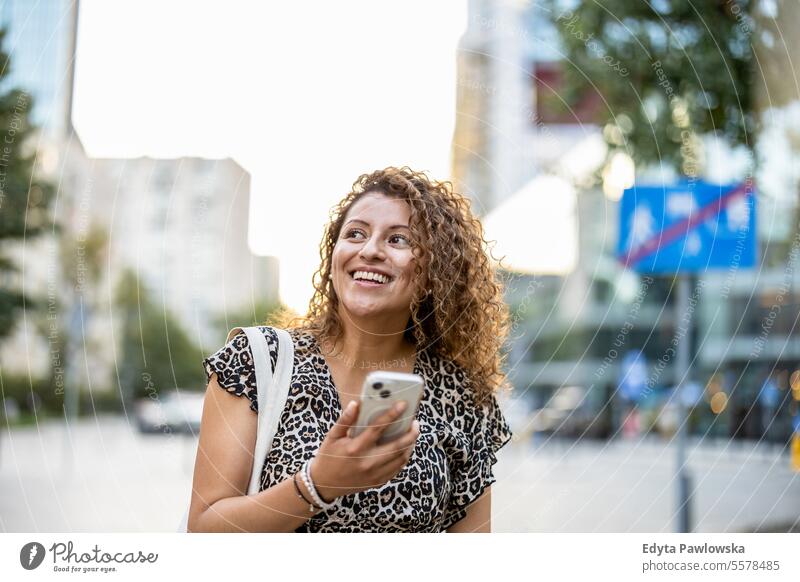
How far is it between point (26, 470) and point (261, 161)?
12864mm

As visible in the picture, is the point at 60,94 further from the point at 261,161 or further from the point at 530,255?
the point at 530,255

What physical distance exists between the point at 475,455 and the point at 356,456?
0.48m

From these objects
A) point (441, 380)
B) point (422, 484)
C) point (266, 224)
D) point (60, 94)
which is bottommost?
point (422, 484)

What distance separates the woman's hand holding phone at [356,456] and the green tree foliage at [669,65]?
2.67 meters

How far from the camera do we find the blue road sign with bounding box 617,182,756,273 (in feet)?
11.3

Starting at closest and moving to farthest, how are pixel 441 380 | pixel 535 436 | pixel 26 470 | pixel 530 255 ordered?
pixel 441 380 < pixel 530 255 < pixel 26 470 < pixel 535 436

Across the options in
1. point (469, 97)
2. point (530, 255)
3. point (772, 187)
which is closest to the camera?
point (469, 97)

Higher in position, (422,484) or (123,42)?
(123,42)

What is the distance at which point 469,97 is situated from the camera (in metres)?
→ 2.62

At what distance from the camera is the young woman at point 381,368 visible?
1647mm

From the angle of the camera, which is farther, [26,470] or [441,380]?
[26,470]

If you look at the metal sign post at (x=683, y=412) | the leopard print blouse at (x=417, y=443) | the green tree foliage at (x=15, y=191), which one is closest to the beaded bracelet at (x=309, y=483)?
the leopard print blouse at (x=417, y=443)

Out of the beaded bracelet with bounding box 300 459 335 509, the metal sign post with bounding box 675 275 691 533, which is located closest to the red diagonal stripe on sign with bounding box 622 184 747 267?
the metal sign post with bounding box 675 275 691 533

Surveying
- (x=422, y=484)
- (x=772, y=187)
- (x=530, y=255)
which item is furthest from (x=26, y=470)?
(x=422, y=484)
